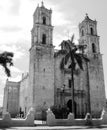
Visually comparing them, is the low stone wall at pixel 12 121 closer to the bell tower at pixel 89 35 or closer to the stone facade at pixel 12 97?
the bell tower at pixel 89 35

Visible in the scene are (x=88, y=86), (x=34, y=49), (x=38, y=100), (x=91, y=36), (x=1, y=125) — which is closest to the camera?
(x=1, y=125)

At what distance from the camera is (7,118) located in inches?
827

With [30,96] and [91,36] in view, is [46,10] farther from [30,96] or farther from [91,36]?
[30,96]

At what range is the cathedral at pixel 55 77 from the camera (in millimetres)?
35156

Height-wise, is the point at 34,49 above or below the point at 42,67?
above

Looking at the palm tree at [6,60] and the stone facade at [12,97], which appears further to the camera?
the stone facade at [12,97]

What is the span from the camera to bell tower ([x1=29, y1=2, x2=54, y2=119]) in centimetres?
3456

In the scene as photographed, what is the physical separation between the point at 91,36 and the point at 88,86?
10.6 m

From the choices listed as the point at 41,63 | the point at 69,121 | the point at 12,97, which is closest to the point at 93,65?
the point at 41,63

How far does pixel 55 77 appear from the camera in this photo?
122 feet

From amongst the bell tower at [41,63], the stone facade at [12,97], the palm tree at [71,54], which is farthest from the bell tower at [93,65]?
the stone facade at [12,97]

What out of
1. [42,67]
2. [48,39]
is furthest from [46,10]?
[42,67]

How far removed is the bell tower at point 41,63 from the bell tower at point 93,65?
26.4ft

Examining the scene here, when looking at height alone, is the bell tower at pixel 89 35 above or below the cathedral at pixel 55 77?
above
